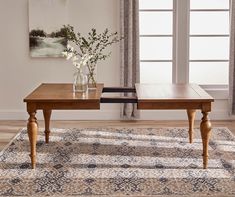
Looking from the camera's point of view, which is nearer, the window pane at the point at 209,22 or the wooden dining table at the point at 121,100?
the wooden dining table at the point at 121,100

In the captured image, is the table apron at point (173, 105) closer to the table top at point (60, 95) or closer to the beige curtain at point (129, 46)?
the table top at point (60, 95)

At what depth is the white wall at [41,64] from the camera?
6.13 m

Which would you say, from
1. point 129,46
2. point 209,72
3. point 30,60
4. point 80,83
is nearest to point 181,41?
point 209,72

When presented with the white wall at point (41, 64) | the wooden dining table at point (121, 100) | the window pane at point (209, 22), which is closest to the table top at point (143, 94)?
the wooden dining table at point (121, 100)

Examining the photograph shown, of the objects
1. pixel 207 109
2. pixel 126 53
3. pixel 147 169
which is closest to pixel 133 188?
pixel 147 169

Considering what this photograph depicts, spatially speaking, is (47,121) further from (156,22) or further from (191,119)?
(156,22)

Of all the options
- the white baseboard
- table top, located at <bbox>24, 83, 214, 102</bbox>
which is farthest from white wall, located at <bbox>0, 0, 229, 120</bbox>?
table top, located at <bbox>24, 83, 214, 102</bbox>

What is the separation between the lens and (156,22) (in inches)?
248

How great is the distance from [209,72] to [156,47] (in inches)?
32.9

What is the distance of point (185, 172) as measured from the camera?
3.87 meters

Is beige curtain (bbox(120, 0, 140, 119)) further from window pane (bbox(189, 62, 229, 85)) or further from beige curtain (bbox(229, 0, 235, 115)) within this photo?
beige curtain (bbox(229, 0, 235, 115))

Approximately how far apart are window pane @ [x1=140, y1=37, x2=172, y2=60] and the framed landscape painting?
110cm

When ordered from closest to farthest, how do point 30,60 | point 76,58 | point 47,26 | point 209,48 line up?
point 76,58 < point 47,26 < point 30,60 < point 209,48

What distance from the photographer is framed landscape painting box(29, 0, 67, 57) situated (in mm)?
6094
